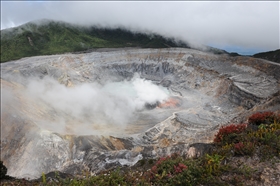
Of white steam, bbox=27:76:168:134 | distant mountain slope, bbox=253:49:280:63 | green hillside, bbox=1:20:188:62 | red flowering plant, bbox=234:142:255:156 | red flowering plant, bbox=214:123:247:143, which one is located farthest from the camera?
green hillside, bbox=1:20:188:62

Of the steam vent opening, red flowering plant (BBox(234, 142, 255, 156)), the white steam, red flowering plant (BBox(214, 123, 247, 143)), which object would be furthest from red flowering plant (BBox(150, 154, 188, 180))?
the white steam

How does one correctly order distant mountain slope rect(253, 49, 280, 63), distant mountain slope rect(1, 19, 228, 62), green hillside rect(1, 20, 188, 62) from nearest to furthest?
distant mountain slope rect(253, 49, 280, 63), green hillside rect(1, 20, 188, 62), distant mountain slope rect(1, 19, 228, 62)

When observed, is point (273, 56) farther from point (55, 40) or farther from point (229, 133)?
point (55, 40)

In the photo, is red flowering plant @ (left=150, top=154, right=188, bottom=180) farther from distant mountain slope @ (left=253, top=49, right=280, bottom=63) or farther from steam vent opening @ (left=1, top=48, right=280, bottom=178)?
distant mountain slope @ (left=253, top=49, right=280, bottom=63)

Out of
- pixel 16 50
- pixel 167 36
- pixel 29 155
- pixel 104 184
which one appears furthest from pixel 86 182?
pixel 167 36

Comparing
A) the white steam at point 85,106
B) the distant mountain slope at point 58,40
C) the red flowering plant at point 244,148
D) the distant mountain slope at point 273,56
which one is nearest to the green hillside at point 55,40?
the distant mountain slope at point 58,40

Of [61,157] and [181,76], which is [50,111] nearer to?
[61,157]

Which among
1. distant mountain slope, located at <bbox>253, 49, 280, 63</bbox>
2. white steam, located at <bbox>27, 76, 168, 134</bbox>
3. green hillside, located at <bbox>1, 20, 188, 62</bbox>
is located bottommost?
white steam, located at <bbox>27, 76, 168, 134</bbox>
